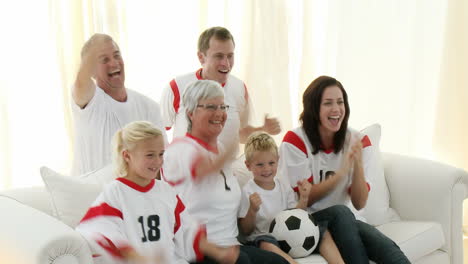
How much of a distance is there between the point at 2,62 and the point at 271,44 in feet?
5.17

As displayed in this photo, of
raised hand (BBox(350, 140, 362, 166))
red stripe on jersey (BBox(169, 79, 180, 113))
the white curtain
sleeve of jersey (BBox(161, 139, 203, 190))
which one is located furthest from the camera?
the white curtain

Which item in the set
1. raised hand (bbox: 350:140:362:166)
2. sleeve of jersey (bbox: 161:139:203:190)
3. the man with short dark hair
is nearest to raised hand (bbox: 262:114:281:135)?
the man with short dark hair

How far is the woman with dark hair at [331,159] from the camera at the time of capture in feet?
8.98

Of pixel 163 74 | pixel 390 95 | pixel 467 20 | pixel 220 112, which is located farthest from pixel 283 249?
pixel 467 20

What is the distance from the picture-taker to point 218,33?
293 cm

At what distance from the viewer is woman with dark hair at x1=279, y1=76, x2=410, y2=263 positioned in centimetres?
274

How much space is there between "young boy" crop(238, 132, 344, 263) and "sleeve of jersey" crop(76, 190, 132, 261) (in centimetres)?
66

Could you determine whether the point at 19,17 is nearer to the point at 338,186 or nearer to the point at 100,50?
the point at 100,50

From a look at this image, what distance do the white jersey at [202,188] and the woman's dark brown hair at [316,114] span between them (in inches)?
21.7

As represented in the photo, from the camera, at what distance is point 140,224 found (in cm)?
213

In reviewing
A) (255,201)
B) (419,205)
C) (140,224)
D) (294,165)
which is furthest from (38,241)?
(419,205)

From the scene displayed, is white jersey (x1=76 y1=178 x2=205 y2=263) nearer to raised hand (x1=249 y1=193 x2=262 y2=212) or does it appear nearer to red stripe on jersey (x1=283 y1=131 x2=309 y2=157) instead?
raised hand (x1=249 y1=193 x2=262 y2=212)

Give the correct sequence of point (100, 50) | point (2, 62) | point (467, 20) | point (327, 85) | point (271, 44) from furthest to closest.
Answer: point (467, 20) < point (271, 44) < point (2, 62) < point (327, 85) < point (100, 50)

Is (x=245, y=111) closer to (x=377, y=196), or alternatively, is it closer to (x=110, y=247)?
(x=377, y=196)
